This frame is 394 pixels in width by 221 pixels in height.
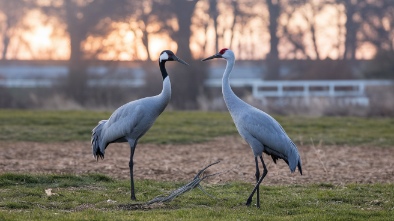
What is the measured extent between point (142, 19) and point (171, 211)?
23.3 m

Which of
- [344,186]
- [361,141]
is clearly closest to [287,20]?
[361,141]

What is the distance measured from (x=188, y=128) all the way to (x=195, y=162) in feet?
16.6

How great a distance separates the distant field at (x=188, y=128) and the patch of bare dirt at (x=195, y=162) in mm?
856

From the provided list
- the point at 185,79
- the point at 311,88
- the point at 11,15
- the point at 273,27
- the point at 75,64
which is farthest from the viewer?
the point at 273,27

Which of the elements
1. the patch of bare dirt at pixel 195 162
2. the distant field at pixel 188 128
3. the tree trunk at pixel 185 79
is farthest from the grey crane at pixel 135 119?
the tree trunk at pixel 185 79

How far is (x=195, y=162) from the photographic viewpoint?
11.8 metres

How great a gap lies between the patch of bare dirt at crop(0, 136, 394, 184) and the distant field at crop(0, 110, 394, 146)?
0.86 m

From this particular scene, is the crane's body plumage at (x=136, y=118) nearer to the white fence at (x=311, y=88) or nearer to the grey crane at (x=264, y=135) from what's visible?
the grey crane at (x=264, y=135)

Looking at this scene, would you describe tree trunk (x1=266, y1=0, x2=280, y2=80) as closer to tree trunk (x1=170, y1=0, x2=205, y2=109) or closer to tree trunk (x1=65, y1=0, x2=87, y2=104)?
tree trunk (x1=170, y1=0, x2=205, y2=109)

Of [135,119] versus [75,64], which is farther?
[75,64]

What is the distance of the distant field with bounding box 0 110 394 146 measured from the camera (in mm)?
15055

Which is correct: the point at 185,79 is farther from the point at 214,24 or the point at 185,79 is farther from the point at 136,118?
the point at 136,118

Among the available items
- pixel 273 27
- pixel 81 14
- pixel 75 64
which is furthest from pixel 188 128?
pixel 273 27

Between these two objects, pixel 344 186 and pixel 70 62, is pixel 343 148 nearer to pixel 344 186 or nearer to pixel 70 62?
pixel 344 186
